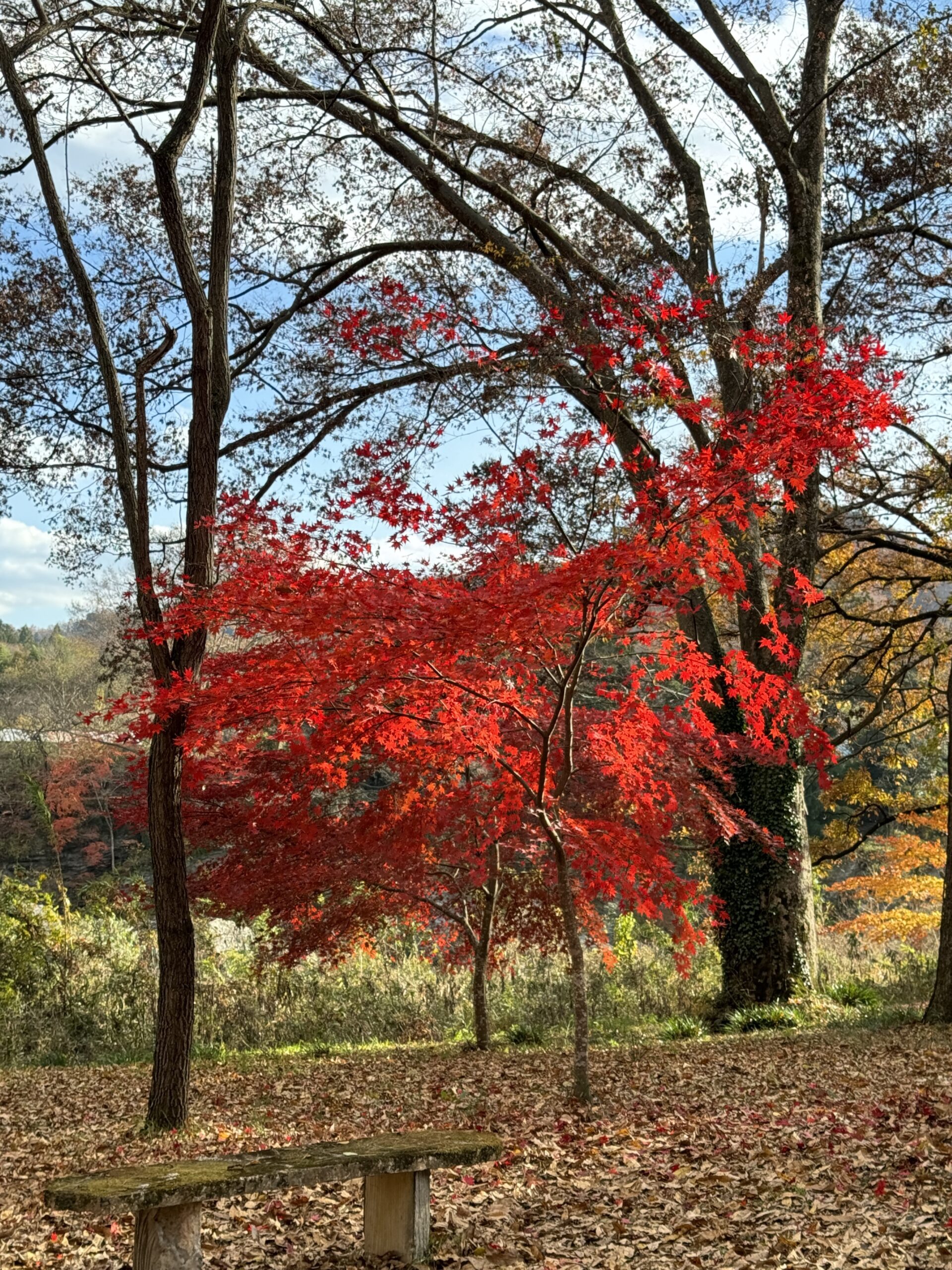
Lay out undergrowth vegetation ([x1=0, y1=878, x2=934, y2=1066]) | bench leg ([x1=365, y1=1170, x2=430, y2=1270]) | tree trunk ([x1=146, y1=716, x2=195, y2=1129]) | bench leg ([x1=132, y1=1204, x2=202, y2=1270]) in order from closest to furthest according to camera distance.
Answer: bench leg ([x1=132, y1=1204, x2=202, y2=1270]) → bench leg ([x1=365, y1=1170, x2=430, y2=1270]) → tree trunk ([x1=146, y1=716, x2=195, y2=1129]) → undergrowth vegetation ([x1=0, y1=878, x2=934, y2=1066])

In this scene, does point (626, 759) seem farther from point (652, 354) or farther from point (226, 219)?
point (226, 219)

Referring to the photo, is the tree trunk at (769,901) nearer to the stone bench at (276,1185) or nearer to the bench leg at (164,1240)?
the stone bench at (276,1185)

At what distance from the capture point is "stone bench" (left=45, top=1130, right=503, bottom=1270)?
3.41 metres

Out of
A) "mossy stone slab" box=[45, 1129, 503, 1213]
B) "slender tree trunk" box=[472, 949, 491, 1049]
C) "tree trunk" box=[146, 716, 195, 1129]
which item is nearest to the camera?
"mossy stone slab" box=[45, 1129, 503, 1213]

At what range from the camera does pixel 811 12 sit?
35.3 ft

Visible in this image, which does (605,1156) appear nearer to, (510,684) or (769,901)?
(510,684)

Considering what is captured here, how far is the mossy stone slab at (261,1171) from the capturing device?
3.35m

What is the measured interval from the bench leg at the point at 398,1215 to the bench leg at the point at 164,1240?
66 centimetres

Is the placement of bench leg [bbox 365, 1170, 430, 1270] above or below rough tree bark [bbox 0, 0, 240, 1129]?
below

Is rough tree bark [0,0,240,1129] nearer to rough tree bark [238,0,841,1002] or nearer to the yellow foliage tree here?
rough tree bark [238,0,841,1002]

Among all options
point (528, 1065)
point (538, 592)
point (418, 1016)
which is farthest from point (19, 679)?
point (538, 592)

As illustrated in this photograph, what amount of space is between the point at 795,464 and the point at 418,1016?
8.34m

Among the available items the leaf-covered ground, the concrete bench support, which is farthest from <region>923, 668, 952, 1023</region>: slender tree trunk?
the concrete bench support

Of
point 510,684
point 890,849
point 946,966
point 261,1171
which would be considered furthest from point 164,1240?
point 890,849
